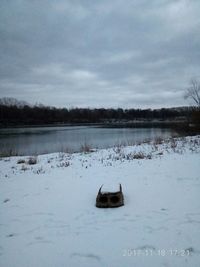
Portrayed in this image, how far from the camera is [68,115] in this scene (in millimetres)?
99375

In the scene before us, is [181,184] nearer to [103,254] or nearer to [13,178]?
[103,254]

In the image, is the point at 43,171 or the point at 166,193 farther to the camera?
the point at 43,171

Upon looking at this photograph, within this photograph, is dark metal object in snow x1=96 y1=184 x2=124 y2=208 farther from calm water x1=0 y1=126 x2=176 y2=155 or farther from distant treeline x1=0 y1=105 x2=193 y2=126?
distant treeline x1=0 y1=105 x2=193 y2=126

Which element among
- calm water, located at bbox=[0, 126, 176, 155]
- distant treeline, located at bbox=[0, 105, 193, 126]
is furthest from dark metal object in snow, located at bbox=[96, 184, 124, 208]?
distant treeline, located at bbox=[0, 105, 193, 126]

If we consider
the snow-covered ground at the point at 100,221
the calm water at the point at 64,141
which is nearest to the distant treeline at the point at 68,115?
the calm water at the point at 64,141

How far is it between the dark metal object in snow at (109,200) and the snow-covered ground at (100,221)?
0.41ft

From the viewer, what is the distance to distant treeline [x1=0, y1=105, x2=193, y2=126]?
83081 millimetres

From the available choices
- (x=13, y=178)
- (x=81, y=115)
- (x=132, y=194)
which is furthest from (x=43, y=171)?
(x=81, y=115)

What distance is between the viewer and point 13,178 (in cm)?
790

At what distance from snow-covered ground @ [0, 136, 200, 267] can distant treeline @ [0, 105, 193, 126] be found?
221 ft

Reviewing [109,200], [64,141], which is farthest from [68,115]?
[109,200]

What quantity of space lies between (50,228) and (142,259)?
168cm

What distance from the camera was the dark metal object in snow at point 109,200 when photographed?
5000 millimetres

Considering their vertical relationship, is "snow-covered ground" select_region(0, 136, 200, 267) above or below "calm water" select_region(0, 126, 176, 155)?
above
